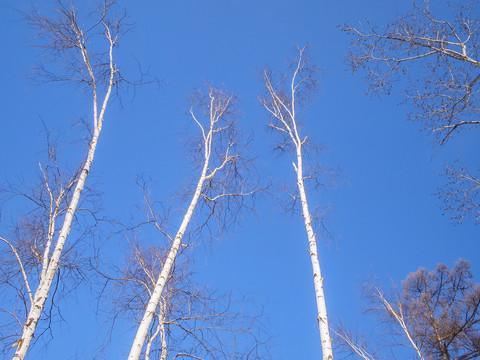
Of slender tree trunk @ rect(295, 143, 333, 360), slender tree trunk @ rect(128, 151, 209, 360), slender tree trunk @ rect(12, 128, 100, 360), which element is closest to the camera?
slender tree trunk @ rect(12, 128, 100, 360)

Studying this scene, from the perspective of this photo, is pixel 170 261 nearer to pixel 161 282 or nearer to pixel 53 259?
pixel 161 282

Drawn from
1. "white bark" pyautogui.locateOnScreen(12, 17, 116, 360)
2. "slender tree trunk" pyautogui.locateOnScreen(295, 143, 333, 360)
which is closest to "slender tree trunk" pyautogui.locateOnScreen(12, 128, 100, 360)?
"white bark" pyautogui.locateOnScreen(12, 17, 116, 360)

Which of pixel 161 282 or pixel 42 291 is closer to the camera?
pixel 42 291

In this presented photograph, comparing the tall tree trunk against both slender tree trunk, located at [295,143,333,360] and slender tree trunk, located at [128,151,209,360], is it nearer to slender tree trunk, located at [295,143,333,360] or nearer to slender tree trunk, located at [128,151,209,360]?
slender tree trunk, located at [128,151,209,360]

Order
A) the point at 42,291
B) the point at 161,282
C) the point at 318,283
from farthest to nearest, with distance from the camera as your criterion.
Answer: the point at 318,283 → the point at 161,282 → the point at 42,291

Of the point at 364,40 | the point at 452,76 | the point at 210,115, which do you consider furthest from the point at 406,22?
the point at 210,115

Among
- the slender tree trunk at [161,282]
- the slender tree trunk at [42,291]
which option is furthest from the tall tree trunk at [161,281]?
the slender tree trunk at [42,291]

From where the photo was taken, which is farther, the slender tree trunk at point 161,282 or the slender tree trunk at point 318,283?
the slender tree trunk at point 318,283

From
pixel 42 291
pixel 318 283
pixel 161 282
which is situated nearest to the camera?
pixel 42 291

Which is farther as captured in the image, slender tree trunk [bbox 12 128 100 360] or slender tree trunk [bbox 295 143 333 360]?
slender tree trunk [bbox 295 143 333 360]

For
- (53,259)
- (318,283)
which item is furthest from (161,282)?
(318,283)

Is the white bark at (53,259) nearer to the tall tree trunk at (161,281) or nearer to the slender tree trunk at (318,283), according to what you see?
the tall tree trunk at (161,281)

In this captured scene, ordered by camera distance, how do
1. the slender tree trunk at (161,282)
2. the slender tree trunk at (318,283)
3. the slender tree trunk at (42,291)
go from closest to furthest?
1. the slender tree trunk at (42,291)
2. the slender tree trunk at (161,282)
3. the slender tree trunk at (318,283)

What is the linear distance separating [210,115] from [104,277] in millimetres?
5193
